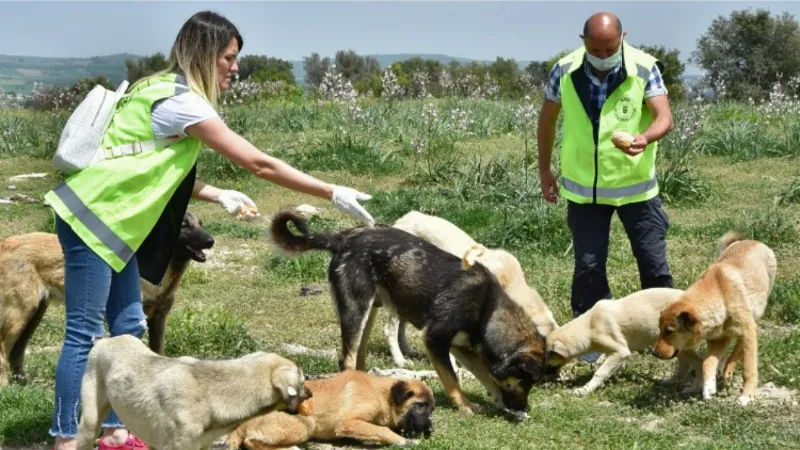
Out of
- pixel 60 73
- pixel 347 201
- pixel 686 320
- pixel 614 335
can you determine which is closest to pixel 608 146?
pixel 614 335

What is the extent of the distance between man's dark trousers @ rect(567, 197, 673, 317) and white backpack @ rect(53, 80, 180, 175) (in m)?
3.74

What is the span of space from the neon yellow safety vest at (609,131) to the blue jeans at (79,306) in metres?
3.65

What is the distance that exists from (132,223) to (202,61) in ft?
2.90

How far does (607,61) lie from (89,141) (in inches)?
155

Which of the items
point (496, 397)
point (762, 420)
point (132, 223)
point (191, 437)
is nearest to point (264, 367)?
point (191, 437)

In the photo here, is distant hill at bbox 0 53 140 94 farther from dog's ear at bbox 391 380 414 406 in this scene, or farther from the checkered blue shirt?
dog's ear at bbox 391 380 414 406

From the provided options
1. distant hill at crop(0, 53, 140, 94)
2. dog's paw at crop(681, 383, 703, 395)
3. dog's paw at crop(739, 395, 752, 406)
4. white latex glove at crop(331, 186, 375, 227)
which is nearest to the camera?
white latex glove at crop(331, 186, 375, 227)

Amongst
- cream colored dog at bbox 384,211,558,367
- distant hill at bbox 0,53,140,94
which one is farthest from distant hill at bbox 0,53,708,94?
cream colored dog at bbox 384,211,558,367

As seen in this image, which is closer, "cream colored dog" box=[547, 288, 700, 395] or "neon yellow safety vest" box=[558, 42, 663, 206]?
"cream colored dog" box=[547, 288, 700, 395]

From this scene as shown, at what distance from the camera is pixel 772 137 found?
18000 mm

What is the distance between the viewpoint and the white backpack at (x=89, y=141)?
5.13m

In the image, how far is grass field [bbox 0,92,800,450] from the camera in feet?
21.3

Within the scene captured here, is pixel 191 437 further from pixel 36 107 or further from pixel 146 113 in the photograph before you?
pixel 36 107

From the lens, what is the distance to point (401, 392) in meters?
6.24
